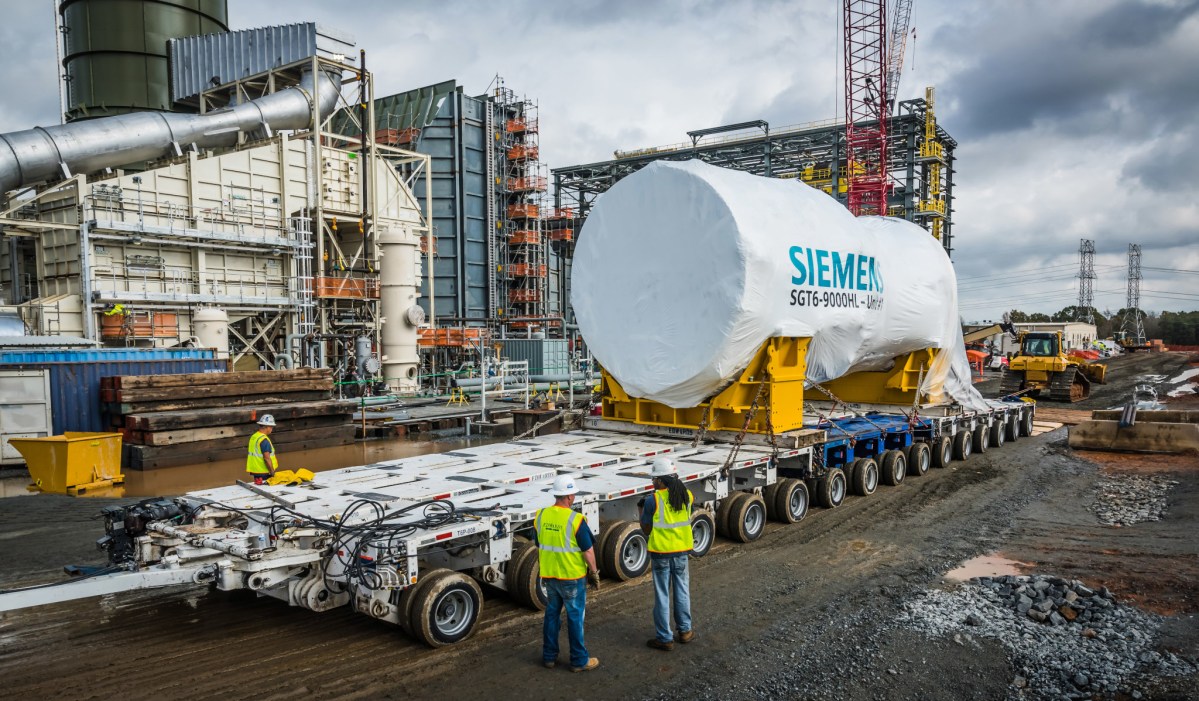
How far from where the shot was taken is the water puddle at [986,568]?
28.2ft

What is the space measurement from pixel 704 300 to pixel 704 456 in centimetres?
213

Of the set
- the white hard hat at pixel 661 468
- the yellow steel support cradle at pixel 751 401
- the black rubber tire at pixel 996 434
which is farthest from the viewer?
the black rubber tire at pixel 996 434

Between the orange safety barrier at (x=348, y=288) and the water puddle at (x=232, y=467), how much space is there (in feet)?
34.0

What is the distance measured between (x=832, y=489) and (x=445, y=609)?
288 inches

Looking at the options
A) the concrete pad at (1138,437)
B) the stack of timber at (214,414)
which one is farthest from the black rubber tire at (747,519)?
the stack of timber at (214,414)

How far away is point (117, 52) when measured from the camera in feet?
127

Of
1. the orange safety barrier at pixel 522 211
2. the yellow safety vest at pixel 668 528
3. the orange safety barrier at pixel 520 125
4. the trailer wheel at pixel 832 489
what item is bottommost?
the trailer wheel at pixel 832 489

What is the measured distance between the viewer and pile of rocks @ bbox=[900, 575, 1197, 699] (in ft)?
19.9

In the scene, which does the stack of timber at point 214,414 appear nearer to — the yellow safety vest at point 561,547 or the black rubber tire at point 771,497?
the black rubber tire at point 771,497

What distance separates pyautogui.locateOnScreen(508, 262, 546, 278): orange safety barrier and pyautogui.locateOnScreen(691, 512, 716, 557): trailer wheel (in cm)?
3779

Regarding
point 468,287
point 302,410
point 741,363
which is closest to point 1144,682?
point 741,363

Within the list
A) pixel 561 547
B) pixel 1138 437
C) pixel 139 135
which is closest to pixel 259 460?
pixel 561 547

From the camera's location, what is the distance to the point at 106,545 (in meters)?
7.75

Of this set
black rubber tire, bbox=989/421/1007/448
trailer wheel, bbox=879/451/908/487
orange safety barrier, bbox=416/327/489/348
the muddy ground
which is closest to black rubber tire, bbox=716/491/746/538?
the muddy ground
